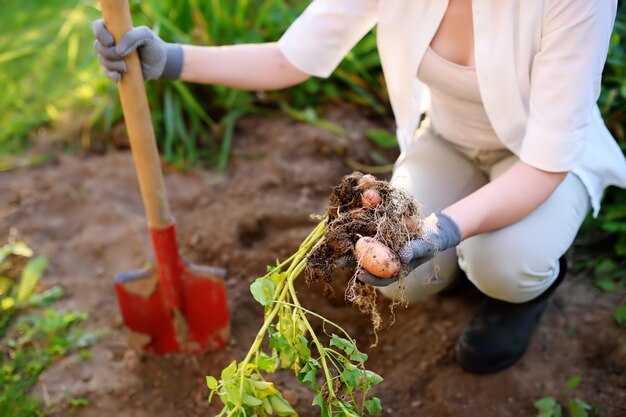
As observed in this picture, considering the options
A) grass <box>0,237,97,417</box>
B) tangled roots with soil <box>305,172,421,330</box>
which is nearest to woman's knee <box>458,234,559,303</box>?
tangled roots with soil <box>305,172,421,330</box>

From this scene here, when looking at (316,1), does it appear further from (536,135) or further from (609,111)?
(609,111)

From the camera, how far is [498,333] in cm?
162

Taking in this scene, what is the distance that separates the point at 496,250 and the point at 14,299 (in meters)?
1.34

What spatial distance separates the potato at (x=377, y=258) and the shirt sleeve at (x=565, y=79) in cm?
40

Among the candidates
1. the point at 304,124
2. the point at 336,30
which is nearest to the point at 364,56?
the point at 304,124

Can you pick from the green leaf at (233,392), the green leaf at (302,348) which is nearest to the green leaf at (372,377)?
the green leaf at (302,348)

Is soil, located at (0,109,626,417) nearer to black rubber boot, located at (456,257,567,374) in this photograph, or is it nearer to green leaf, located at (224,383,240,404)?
black rubber boot, located at (456,257,567,374)

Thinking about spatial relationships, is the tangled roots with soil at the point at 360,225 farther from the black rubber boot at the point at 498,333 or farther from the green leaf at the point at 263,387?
the black rubber boot at the point at 498,333

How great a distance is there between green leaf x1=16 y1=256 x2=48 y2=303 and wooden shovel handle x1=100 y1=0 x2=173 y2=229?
555 mm

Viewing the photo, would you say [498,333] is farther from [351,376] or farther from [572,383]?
[351,376]

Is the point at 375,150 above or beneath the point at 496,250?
beneath

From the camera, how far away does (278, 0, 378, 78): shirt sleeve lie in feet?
4.89

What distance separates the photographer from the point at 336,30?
152 centimetres

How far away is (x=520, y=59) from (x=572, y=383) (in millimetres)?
766
